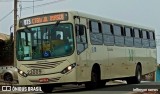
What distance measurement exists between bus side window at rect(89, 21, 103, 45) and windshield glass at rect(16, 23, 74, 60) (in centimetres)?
196

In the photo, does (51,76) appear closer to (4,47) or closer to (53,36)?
(53,36)

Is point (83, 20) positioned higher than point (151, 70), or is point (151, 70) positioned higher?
point (83, 20)

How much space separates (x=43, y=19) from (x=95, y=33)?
268 centimetres

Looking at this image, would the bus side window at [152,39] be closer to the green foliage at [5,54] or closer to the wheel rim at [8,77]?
the wheel rim at [8,77]

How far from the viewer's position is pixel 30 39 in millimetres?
18938

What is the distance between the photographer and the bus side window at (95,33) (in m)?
20.0

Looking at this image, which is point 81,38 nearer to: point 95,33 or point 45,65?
point 95,33

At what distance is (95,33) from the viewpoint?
2039 cm

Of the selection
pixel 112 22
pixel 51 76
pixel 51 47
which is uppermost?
pixel 112 22

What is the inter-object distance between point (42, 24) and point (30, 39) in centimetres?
80

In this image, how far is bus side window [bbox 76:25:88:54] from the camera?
18556mm

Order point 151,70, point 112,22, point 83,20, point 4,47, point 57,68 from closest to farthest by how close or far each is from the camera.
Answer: point 57,68 → point 83,20 → point 112,22 → point 151,70 → point 4,47

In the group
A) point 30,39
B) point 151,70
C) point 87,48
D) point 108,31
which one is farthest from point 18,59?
point 151,70

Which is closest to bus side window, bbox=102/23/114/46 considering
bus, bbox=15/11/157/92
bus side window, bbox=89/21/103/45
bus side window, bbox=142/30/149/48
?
bus, bbox=15/11/157/92
